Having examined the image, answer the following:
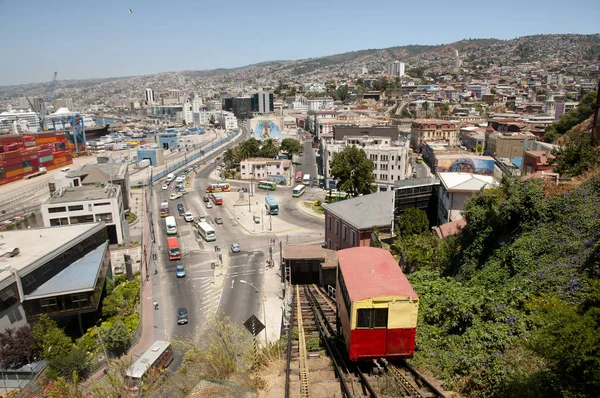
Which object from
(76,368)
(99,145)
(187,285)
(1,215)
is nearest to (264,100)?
(99,145)

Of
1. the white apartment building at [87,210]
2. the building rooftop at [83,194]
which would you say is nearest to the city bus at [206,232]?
the white apartment building at [87,210]

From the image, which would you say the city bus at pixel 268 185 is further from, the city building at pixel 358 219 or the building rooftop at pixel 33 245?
the building rooftop at pixel 33 245

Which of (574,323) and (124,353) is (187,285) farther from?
(574,323)

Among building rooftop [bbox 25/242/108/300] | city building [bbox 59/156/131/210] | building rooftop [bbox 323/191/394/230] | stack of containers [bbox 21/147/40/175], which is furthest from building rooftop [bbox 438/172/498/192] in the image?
stack of containers [bbox 21/147/40/175]

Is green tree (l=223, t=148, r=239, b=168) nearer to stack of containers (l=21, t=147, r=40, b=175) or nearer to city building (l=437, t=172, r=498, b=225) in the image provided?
stack of containers (l=21, t=147, r=40, b=175)

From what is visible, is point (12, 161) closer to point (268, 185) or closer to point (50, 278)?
point (268, 185)
